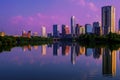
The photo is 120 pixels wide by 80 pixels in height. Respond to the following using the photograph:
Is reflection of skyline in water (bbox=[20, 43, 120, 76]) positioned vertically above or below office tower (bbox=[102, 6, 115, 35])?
below

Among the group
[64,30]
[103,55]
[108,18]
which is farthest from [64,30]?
[103,55]

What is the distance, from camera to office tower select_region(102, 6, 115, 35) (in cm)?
7581

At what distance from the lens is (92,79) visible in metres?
9.52

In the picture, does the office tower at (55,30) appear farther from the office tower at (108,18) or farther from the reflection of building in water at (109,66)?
the reflection of building in water at (109,66)

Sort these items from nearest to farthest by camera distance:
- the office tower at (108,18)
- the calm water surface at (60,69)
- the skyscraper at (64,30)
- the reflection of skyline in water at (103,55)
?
the calm water surface at (60,69)
the reflection of skyline in water at (103,55)
the office tower at (108,18)
the skyscraper at (64,30)

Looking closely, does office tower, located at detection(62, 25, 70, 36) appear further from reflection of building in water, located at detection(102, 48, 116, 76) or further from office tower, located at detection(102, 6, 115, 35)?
reflection of building in water, located at detection(102, 48, 116, 76)

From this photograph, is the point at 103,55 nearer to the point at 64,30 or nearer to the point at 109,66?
Result: the point at 109,66

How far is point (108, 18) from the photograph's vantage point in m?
77.2

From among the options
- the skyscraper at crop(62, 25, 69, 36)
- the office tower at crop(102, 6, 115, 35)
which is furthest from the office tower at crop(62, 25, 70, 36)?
→ the office tower at crop(102, 6, 115, 35)

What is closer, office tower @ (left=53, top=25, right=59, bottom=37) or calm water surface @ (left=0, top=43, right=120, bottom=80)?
calm water surface @ (left=0, top=43, right=120, bottom=80)

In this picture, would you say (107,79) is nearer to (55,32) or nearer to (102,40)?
(102,40)

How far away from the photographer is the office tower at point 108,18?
249 ft

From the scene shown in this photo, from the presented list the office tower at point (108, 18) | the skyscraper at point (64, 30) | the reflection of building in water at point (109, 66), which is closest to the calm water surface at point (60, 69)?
the reflection of building in water at point (109, 66)

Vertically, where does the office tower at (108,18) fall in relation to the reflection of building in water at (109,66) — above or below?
above
